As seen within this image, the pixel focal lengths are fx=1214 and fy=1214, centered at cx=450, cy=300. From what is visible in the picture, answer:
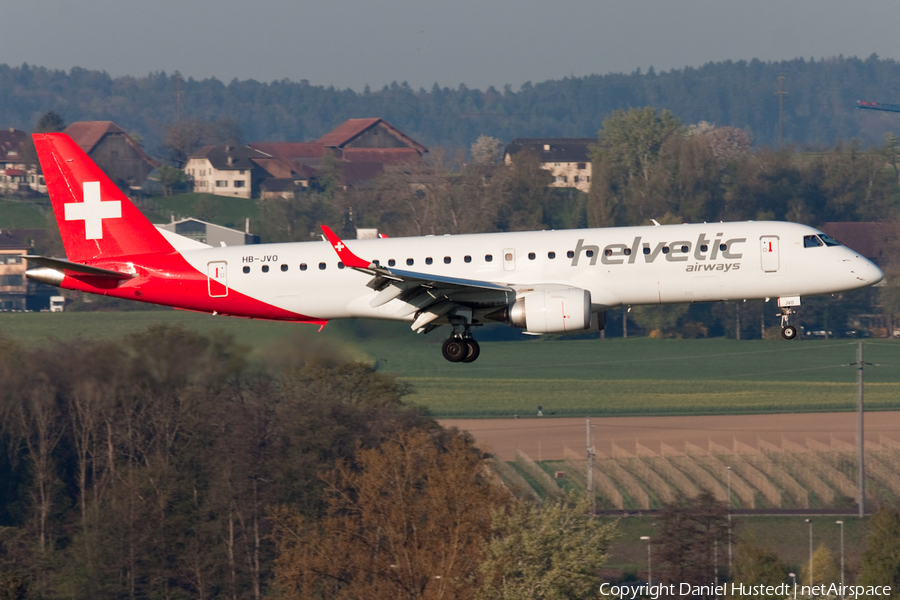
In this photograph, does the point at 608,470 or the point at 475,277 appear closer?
the point at 475,277

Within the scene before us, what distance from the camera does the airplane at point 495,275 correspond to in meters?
36.4

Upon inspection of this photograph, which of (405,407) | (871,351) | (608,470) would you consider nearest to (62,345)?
(405,407)

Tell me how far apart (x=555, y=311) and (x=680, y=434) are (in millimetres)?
58024

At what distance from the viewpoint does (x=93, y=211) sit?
131ft

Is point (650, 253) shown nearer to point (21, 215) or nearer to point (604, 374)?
point (604, 374)

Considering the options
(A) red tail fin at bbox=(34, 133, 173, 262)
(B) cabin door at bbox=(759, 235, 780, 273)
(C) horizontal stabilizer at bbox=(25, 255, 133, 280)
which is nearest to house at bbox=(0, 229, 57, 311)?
(A) red tail fin at bbox=(34, 133, 173, 262)

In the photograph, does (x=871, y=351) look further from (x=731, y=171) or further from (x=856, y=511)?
(x=731, y=171)

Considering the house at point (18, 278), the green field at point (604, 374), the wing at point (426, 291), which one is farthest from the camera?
the house at point (18, 278)

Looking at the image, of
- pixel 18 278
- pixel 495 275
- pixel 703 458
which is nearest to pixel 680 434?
pixel 703 458

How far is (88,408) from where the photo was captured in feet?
249

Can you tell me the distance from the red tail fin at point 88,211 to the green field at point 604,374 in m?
46.6

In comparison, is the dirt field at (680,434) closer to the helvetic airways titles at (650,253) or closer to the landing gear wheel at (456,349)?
the landing gear wheel at (456,349)

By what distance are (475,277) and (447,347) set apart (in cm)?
258

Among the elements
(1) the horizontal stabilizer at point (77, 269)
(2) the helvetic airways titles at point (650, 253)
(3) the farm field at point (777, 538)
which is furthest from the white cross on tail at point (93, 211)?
(3) the farm field at point (777, 538)
